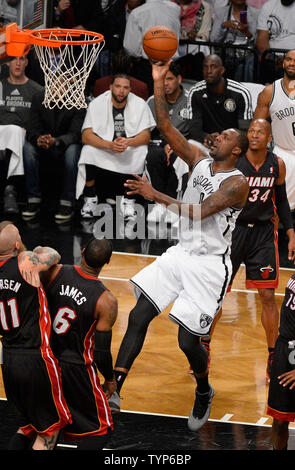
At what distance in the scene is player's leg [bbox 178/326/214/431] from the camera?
5.91 metres

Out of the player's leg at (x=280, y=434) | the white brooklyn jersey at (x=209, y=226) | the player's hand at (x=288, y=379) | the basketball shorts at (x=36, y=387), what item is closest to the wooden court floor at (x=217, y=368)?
the player's leg at (x=280, y=434)

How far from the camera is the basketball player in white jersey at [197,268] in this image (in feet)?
19.4

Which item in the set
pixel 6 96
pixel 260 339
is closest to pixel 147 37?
pixel 260 339

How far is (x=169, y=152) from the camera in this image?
34.9 ft

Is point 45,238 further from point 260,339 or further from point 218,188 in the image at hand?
point 218,188

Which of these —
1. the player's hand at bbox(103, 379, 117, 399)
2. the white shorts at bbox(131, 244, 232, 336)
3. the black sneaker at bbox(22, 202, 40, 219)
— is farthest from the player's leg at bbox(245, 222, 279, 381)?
the black sneaker at bbox(22, 202, 40, 219)

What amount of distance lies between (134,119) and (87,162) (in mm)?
778

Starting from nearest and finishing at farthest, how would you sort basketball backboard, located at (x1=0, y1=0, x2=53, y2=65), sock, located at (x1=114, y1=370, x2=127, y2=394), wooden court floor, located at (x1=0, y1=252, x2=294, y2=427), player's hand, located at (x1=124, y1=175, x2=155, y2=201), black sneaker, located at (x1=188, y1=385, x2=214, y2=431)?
player's hand, located at (x1=124, y1=175, x2=155, y2=201), sock, located at (x1=114, y1=370, x2=127, y2=394), black sneaker, located at (x1=188, y1=385, x2=214, y2=431), wooden court floor, located at (x1=0, y1=252, x2=294, y2=427), basketball backboard, located at (x1=0, y1=0, x2=53, y2=65)

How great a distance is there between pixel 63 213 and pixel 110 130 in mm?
1167

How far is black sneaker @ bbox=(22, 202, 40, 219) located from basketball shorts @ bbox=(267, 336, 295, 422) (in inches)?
233

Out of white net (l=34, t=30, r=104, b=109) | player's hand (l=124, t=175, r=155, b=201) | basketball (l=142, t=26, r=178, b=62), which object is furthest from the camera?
white net (l=34, t=30, r=104, b=109)

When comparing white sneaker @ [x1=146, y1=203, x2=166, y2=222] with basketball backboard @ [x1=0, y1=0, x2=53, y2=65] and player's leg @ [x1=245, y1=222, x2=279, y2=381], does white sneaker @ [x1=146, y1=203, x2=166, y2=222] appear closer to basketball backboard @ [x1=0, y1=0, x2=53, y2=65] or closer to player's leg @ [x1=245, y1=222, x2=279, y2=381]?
basketball backboard @ [x1=0, y1=0, x2=53, y2=65]

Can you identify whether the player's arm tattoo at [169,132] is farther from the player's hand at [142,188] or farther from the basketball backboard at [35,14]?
the basketball backboard at [35,14]

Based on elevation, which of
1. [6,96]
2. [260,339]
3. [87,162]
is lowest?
[260,339]
